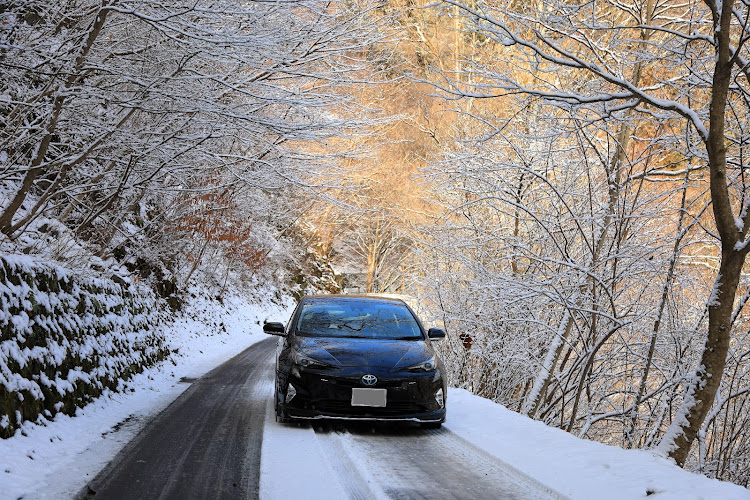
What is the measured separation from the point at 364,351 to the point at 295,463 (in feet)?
6.16

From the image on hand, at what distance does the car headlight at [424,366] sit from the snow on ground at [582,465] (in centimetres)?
74

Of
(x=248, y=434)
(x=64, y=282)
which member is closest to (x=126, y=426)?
(x=248, y=434)

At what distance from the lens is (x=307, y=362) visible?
22.4 feet

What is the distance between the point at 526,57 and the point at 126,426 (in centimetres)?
568

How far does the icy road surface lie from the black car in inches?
9.7

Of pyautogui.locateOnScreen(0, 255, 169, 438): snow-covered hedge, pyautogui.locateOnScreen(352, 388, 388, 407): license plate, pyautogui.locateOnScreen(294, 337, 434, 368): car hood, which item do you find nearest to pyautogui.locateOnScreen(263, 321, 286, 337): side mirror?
pyautogui.locateOnScreen(294, 337, 434, 368): car hood

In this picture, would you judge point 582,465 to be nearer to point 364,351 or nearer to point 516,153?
point 364,351

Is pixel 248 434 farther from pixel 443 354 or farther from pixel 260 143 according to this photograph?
pixel 443 354

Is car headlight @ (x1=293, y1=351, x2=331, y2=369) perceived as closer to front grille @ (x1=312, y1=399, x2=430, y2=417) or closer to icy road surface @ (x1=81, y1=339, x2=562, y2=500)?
front grille @ (x1=312, y1=399, x2=430, y2=417)

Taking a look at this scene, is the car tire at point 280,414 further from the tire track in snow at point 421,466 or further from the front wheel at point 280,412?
the tire track in snow at point 421,466

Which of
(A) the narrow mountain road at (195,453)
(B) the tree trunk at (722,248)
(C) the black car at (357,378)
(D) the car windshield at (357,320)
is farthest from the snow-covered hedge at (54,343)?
(B) the tree trunk at (722,248)

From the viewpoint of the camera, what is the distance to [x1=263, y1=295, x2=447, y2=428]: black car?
21.9 feet

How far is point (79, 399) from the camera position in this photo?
7227 millimetres

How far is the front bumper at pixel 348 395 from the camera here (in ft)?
21.9
